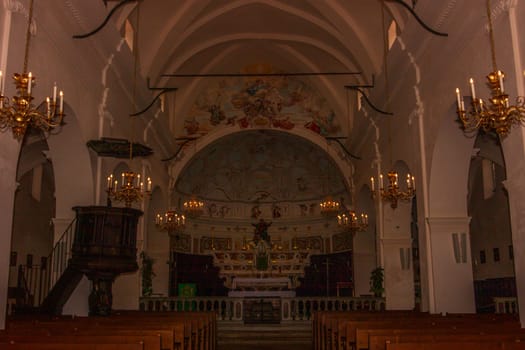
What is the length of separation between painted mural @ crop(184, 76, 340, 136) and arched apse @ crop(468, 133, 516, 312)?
20.4 feet

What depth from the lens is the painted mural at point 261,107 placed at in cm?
2302

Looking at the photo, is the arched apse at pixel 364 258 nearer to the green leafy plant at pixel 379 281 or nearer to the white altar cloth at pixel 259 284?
the white altar cloth at pixel 259 284

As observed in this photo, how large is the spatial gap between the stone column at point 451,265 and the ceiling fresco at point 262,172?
12630mm

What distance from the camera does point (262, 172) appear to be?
26.1m

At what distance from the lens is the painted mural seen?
75.5 ft

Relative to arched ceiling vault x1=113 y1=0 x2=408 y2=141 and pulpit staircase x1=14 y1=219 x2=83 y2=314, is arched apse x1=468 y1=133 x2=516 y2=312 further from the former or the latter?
pulpit staircase x1=14 y1=219 x2=83 y2=314

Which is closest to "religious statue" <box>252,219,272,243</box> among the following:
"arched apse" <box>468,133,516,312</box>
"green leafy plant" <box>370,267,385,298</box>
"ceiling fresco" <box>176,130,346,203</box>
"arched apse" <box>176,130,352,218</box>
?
"arched apse" <box>176,130,352,218</box>

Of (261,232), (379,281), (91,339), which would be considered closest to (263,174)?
(261,232)

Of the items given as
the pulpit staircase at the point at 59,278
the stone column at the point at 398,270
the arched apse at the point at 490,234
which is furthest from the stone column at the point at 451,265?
the pulpit staircase at the point at 59,278

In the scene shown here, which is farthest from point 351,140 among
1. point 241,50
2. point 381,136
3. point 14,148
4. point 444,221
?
point 14,148

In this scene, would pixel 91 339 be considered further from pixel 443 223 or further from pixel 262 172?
pixel 262 172

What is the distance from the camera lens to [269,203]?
25938 mm

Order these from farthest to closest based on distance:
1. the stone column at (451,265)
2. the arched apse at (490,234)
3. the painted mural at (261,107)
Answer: the painted mural at (261,107)
the arched apse at (490,234)
the stone column at (451,265)

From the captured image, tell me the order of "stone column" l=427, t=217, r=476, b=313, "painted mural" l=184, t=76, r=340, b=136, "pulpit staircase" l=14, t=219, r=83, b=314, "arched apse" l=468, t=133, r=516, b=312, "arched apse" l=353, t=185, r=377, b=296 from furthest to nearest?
"painted mural" l=184, t=76, r=340, b=136 → "arched apse" l=353, t=185, r=377, b=296 → "arched apse" l=468, t=133, r=516, b=312 → "stone column" l=427, t=217, r=476, b=313 → "pulpit staircase" l=14, t=219, r=83, b=314
